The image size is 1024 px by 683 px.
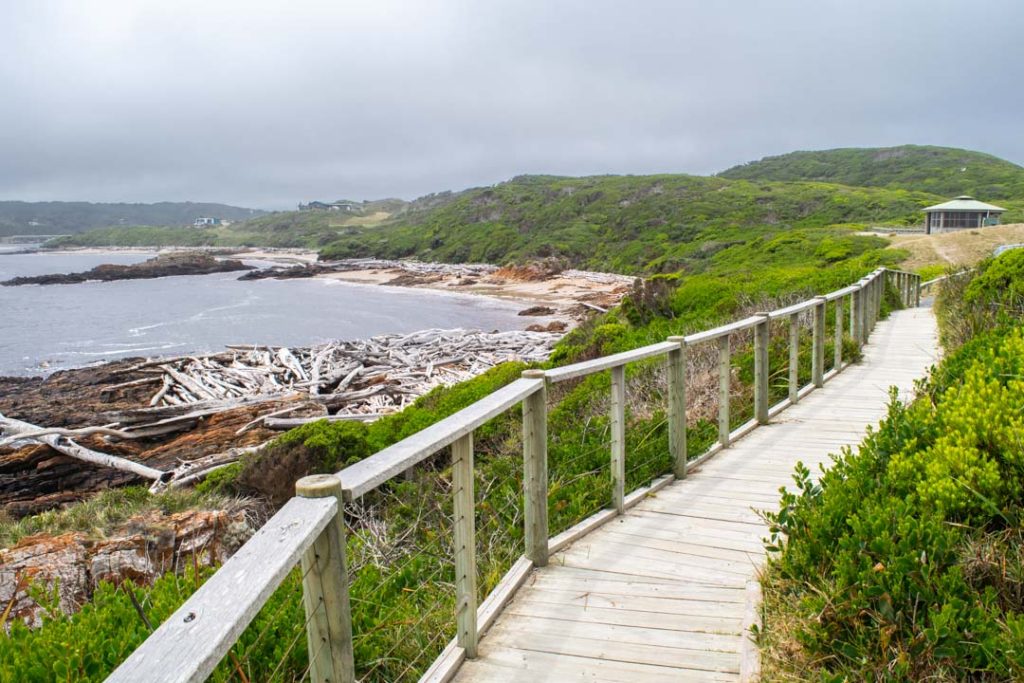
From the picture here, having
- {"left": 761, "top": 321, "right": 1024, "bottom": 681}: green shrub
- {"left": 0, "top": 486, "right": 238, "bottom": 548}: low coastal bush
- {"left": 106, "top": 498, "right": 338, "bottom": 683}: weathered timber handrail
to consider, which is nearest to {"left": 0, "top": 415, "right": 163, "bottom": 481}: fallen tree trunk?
{"left": 0, "top": 486, "right": 238, "bottom": 548}: low coastal bush

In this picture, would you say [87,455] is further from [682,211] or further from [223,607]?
[682,211]

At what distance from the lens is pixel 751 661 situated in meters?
3.05

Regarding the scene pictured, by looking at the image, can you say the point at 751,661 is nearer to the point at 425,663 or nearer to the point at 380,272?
the point at 425,663

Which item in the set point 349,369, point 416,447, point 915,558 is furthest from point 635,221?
point 416,447

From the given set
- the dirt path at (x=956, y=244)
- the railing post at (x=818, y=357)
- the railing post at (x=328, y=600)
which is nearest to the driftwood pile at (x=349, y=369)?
the railing post at (x=818, y=357)

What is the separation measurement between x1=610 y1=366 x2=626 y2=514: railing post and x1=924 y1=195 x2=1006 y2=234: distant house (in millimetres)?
48223

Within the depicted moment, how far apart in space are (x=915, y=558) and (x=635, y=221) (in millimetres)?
74320

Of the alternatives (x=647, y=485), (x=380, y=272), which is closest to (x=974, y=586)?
(x=647, y=485)

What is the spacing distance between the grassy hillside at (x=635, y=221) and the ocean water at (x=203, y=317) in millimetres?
16455

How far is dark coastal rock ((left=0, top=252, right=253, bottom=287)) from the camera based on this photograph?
233 ft

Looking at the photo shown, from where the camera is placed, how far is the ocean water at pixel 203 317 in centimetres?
3041

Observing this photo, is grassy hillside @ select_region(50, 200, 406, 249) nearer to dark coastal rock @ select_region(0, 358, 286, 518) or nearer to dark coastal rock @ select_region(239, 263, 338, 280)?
dark coastal rock @ select_region(239, 263, 338, 280)

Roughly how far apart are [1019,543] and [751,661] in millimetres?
1129

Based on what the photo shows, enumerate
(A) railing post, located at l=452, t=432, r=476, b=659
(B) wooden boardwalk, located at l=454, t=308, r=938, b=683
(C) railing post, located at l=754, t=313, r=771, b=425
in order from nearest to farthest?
(A) railing post, located at l=452, t=432, r=476, b=659 < (B) wooden boardwalk, located at l=454, t=308, r=938, b=683 < (C) railing post, located at l=754, t=313, r=771, b=425
